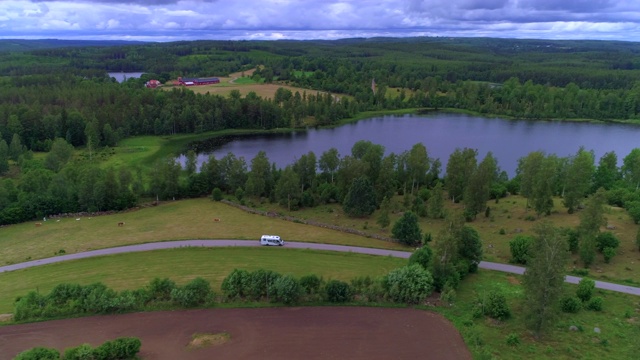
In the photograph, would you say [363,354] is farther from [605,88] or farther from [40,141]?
[605,88]

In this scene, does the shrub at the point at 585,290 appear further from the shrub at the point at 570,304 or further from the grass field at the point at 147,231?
the grass field at the point at 147,231

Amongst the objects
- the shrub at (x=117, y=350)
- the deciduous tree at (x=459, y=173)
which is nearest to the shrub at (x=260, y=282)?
the shrub at (x=117, y=350)

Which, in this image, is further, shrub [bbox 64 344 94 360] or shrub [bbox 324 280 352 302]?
shrub [bbox 324 280 352 302]

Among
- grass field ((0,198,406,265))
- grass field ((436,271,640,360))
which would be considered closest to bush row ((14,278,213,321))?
grass field ((0,198,406,265))

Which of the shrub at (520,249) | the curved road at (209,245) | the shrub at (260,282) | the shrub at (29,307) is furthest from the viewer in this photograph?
the curved road at (209,245)

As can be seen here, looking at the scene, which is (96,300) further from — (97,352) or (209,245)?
(209,245)

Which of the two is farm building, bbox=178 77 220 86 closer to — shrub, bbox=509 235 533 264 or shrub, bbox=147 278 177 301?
shrub, bbox=147 278 177 301
